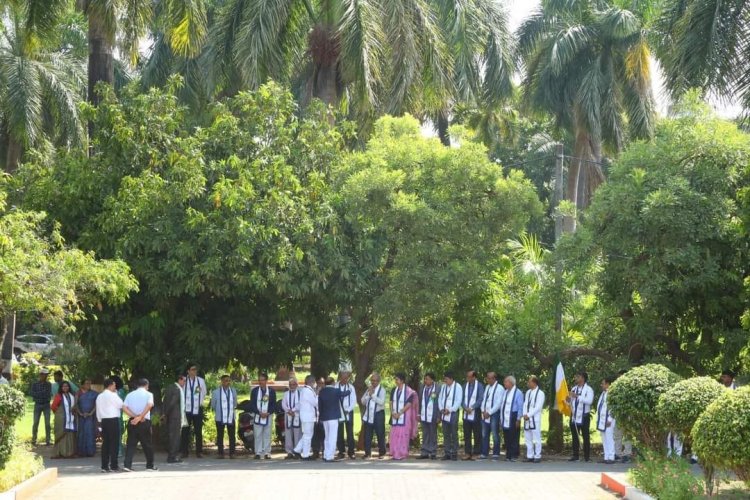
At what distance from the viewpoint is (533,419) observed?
20.1 meters

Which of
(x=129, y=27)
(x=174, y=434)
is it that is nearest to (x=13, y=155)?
(x=129, y=27)

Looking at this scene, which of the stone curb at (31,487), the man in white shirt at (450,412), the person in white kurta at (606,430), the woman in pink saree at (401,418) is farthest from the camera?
the woman in pink saree at (401,418)

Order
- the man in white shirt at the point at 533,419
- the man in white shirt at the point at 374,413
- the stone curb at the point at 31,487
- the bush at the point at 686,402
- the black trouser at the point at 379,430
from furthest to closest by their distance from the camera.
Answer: the black trouser at the point at 379,430 → the man in white shirt at the point at 374,413 → the man in white shirt at the point at 533,419 → the bush at the point at 686,402 → the stone curb at the point at 31,487

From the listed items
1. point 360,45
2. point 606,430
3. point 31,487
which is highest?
point 360,45

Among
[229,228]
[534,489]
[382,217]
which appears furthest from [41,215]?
[534,489]

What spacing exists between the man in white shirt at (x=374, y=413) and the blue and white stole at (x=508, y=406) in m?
2.25

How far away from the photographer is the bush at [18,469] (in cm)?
1370

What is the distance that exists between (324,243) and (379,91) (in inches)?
265

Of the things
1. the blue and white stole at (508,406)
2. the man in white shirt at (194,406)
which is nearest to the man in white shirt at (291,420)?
the man in white shirt at (194,406)

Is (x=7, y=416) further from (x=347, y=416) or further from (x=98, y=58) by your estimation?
(x=98, y=58)

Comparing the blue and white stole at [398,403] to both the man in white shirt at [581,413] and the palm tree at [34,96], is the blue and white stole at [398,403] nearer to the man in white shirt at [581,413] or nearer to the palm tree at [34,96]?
the man in white shirt at [581,413]

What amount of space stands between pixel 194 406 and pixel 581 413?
716 cm

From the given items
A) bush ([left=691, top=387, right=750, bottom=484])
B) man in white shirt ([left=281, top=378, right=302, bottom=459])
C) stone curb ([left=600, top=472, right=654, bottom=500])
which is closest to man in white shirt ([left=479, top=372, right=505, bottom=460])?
Answer: man in white shirt ([left=281, top=378, right=302, bottom=459])

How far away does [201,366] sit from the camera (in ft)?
72.0
